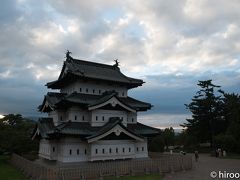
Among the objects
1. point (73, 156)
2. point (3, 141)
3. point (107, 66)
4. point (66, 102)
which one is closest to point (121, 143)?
point (73, 156)

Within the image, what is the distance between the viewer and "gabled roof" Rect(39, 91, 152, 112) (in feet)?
97.8

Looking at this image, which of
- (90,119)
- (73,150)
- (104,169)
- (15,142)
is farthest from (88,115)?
(15,142)

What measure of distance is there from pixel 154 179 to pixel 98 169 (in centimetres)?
467

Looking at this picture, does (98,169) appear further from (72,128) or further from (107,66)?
(107,66)

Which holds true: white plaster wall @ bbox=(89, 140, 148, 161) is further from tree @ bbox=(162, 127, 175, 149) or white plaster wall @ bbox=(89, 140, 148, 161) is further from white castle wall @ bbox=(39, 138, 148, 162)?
tree @ bbox=(162, 127, 175, 149)

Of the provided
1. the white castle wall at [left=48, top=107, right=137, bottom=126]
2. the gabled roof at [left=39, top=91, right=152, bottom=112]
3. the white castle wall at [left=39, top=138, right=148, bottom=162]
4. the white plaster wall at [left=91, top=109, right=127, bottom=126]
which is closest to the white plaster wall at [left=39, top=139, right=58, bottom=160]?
the white castle wall at [left=39, top=138, right=148, bottom=162]

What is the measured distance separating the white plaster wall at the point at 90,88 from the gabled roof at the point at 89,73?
81 cm

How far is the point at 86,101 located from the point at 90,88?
10.5 feet

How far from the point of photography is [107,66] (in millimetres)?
37625

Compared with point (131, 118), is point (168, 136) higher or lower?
lower

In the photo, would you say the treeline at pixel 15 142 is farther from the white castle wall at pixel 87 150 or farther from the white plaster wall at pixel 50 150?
the white castle wall at pixel 87 150

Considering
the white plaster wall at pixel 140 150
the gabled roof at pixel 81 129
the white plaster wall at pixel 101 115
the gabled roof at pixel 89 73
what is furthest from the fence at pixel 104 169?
the gabled roof at pixel 89 73

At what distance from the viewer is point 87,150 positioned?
2956 cm

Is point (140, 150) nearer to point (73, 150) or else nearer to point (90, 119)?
point (90, 119)
